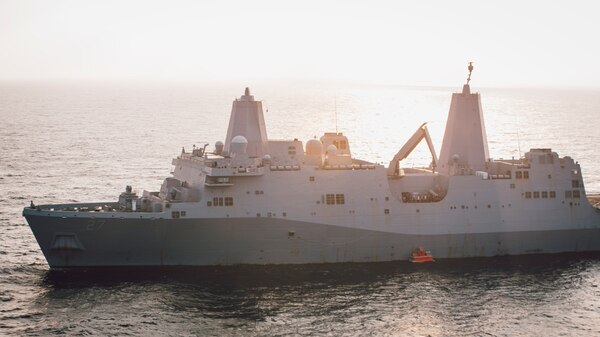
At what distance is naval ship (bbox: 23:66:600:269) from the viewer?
3189 cm

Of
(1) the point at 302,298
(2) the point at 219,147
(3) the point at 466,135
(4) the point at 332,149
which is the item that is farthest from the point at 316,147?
(1) the point at 302,298

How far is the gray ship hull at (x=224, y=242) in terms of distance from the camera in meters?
31.5

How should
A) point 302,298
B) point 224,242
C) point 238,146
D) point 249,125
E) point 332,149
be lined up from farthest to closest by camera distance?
point 249,125, point 332,149, point 238,146, point 224,242, point 302,298

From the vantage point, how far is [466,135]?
122 ft

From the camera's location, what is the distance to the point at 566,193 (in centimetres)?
3581

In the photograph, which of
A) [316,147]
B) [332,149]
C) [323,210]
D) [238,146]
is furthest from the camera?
[316,147]

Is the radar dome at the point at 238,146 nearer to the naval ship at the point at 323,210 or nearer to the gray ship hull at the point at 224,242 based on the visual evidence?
the naval ship at the point at 323,210

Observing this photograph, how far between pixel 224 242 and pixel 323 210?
15.3ft

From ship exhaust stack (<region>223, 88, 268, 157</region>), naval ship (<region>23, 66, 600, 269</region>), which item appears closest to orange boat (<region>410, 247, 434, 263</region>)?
naval ship (<region>23, 66, 600, 269</region>)

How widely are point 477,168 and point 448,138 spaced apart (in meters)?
2.09

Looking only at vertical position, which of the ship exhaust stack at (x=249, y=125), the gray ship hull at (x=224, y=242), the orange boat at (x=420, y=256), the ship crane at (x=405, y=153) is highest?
the ship exhaust stack at (x=249, y=125)

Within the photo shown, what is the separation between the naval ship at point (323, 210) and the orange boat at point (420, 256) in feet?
0.63

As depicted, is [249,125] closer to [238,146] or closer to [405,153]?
[238,146]

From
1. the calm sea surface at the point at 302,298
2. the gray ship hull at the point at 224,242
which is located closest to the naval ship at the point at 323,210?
the gray ship hull at the point at 224,242
